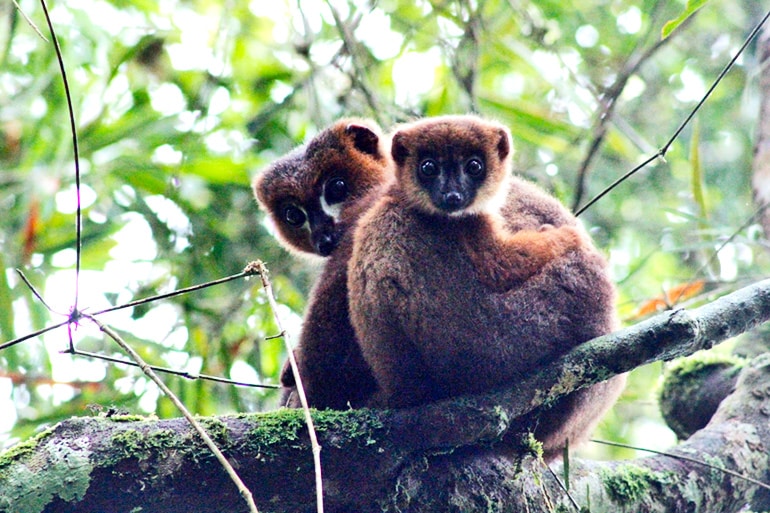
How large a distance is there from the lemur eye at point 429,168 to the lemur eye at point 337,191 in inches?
43.7

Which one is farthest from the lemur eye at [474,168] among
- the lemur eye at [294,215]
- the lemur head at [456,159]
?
the lemur eye at [294,215]

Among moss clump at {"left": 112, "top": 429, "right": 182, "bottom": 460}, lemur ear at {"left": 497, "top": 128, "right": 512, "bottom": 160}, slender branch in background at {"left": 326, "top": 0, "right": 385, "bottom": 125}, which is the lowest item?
moss clump at {"left": 112, "top": 429, "right": 182, "bottom": 460}

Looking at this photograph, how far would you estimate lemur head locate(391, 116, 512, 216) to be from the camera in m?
4.46

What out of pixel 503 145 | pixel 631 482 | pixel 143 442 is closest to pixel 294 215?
pixel 503 145

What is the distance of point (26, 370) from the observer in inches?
288

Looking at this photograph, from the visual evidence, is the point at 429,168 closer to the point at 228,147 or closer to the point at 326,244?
the point at 326,244

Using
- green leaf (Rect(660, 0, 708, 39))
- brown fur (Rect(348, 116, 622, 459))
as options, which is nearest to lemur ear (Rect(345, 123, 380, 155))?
brown fur (Rect(348, 116, 622, 459))

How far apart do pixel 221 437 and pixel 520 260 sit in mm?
1683

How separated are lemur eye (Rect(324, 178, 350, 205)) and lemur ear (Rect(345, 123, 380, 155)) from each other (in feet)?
1.07

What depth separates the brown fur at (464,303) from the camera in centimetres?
391

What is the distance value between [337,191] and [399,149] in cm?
98

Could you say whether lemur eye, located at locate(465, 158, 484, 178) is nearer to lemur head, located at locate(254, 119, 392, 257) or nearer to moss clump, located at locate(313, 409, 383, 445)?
lemur head, located at locate(254, 119, 392, 257)

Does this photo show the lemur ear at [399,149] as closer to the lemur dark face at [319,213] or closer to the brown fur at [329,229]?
the brown fur at [329,229]

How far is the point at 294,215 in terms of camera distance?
235 inches
